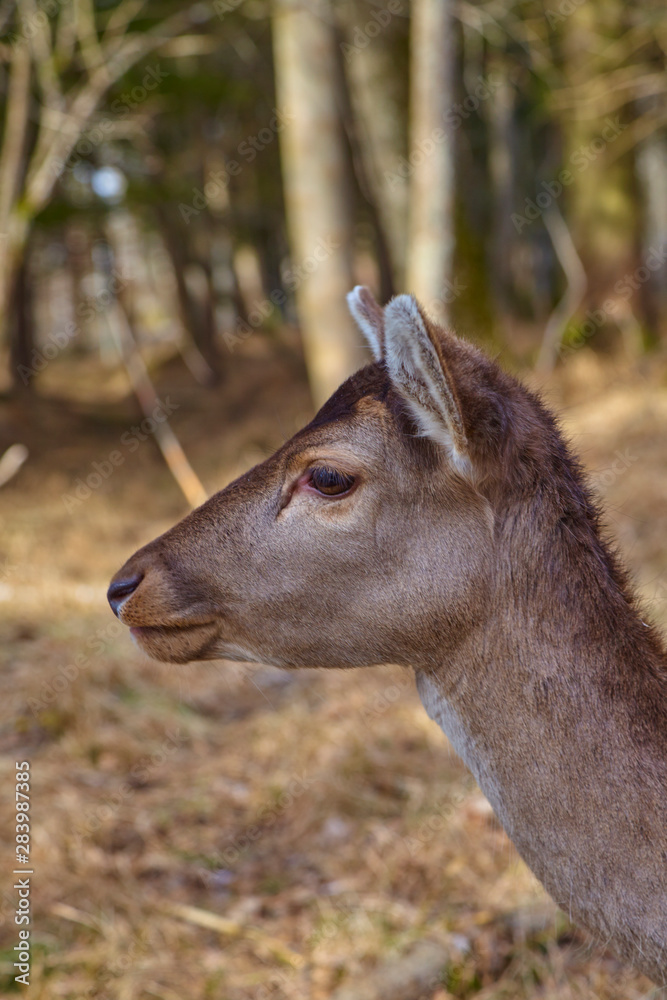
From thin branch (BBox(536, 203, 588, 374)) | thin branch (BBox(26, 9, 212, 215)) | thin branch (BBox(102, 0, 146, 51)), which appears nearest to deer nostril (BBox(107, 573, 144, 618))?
thin branch (BBox(26, 9, 212, 215))

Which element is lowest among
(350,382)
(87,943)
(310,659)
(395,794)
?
(395,794)

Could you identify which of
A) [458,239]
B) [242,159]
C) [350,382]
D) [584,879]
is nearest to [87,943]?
[584,879]

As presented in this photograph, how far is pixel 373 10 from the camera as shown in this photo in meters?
10.6

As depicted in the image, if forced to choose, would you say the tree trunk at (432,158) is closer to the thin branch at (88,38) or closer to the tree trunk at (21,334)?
the thin branch at (88,38)

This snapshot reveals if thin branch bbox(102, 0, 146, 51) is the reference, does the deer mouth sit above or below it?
below

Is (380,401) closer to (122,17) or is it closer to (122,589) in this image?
(122,589)

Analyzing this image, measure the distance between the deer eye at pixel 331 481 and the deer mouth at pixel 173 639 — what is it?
1.63 ft

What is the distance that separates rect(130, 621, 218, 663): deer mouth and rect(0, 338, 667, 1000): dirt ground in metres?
1.00

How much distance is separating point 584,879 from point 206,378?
63.7 feet

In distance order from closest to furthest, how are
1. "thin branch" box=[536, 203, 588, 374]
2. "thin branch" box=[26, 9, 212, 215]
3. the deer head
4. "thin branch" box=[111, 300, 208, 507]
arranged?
the deer head → "thin branch" box=[26, 9, 212, 215] → "thin branch" box=[111, 300, 208, 507] → "thin branch" box=[536, 203, 588, 374]

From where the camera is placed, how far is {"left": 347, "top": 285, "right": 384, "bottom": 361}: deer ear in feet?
8.55

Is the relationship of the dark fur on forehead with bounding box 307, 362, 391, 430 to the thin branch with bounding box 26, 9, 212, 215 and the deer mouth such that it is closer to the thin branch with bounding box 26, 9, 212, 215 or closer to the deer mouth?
the deer mouth

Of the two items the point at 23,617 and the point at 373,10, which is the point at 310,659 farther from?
the point at 373,10

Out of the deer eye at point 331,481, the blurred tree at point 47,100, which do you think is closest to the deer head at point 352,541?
the deer eye at point 331,481
